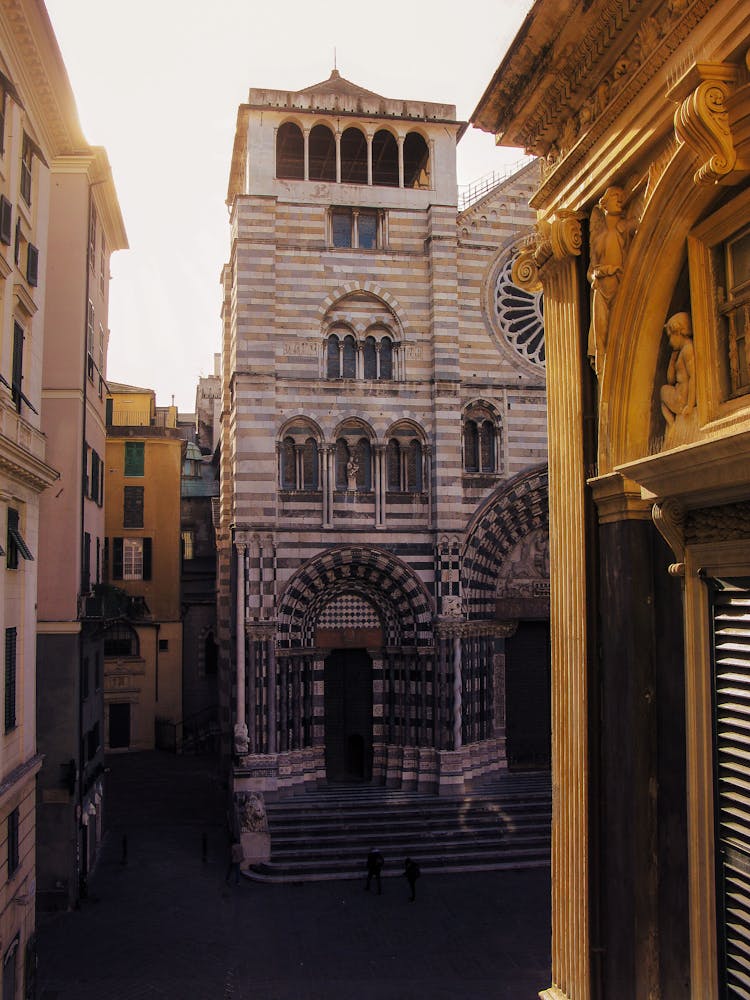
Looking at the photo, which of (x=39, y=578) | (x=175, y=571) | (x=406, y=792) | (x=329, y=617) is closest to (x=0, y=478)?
(x=39, y=578)

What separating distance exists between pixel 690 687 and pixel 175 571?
35291 millimetres

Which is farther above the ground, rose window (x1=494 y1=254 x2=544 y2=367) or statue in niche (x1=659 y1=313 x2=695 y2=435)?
rose window (x1=494 y1=254 x2=544 y2=367)

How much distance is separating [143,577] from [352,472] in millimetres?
15158

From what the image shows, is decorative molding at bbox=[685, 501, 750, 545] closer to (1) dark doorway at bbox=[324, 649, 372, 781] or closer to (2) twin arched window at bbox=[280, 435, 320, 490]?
(2) twin arched window at bbox=[280, 435, 320, 490]

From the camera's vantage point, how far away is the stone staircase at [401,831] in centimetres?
2373

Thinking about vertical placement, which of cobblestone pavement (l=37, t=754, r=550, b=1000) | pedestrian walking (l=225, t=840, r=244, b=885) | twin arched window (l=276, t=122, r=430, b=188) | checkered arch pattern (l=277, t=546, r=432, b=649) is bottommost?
cobblestone pavement (l=37, t=754, r=550, b=1000)

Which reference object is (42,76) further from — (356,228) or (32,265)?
(356,228)

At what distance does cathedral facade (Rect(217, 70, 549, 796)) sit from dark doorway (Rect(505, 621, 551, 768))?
0.23 ft

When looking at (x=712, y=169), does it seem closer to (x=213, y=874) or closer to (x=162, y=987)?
(x=162, y=987)

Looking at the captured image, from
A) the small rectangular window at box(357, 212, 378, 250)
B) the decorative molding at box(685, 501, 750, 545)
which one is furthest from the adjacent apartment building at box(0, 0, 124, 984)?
the decorative molding at box(685, 501, 750, 545)

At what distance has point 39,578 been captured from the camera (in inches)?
862

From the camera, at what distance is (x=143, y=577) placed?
39781 mm

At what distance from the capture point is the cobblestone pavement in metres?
17.2

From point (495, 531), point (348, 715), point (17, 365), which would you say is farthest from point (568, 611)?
point (348, 715)
